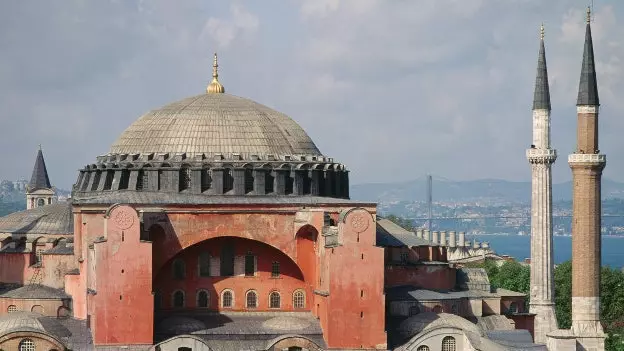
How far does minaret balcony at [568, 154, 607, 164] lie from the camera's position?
66875 millimetres

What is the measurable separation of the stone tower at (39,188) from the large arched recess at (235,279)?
50492mm

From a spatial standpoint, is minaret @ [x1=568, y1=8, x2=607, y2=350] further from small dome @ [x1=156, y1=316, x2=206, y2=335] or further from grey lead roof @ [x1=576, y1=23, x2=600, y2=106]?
small dome @ [x1=156, y1=316, x2=206, y2=335]

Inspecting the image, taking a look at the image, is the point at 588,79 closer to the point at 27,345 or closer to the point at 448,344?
the point at 448,344

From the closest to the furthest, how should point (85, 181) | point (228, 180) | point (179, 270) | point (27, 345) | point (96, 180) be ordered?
point (27, 345), point (179, 270), point (228, 180), point (96, 180), point (85, 181)

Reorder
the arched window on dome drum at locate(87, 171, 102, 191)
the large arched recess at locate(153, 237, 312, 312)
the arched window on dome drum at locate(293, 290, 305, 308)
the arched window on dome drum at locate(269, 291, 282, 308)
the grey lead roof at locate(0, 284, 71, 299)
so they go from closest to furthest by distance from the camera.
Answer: the large arched recess at locate(153, 237, 312, 312)
the arched window on dome drum at locate(269, 291, 282, 308)
the arched window on dome drum at locate(293, 290, 305, 308)
the grey lead roof at locate(0, 284, 71, 299)
the arched window on dome drum at locate(87, 171, 102, 191)

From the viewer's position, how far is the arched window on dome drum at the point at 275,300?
6094 centimetres

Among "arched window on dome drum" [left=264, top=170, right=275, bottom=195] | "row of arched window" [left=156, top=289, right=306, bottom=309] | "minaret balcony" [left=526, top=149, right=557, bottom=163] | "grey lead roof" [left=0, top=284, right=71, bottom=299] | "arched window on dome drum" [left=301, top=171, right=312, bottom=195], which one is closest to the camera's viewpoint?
"row of arched window" [left=156, top=289, right=306, bottom=309]

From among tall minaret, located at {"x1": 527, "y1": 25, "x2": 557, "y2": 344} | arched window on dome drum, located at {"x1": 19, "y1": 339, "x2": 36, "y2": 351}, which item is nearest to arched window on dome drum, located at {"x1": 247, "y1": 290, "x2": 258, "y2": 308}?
arched window on dome drum, located at {"x1": 19, "y1": 339, "x2": 36, "y2": 351}

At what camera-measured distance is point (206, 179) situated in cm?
6212

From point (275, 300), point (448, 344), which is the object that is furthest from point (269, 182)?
point (448, 344)

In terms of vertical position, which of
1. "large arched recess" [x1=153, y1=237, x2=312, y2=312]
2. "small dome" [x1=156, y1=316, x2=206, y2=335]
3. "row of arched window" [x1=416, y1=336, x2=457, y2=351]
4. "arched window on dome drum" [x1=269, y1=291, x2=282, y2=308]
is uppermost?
"large arched recess" [x1=153, y1=237, x2=312, y2=312]

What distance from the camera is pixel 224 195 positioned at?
2418 inches

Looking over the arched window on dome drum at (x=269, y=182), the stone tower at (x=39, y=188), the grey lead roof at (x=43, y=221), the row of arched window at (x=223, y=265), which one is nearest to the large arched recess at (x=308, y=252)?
the row of arched window at (x=223, y=265)

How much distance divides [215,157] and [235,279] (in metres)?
4.77
